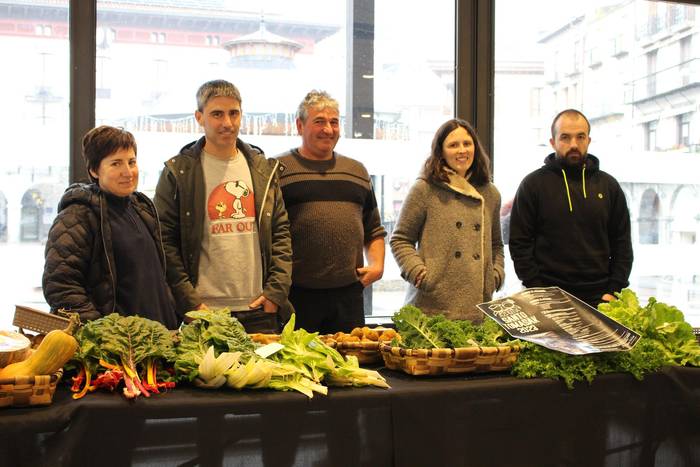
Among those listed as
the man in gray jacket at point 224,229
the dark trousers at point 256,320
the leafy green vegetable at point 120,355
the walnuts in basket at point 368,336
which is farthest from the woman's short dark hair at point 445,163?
the leafy green vegetable at point 120,355

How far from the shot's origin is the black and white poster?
2535 mm

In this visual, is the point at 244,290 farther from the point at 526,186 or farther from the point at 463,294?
the point at 526,186

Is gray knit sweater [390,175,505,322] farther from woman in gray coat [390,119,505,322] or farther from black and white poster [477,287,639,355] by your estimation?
black and white poster [477,287,639,355]

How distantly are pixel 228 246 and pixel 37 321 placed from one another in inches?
43.7

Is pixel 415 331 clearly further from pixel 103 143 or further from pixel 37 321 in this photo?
pixel 103 143

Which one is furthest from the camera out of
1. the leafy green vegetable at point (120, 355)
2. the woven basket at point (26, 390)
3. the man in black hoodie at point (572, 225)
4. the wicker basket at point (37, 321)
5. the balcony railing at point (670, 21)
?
the balcony railing at point (670, 21)

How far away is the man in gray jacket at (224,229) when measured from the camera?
3287 millimetres

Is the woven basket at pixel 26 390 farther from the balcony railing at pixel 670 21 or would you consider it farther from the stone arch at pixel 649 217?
the balcony railing at pixel 670 21

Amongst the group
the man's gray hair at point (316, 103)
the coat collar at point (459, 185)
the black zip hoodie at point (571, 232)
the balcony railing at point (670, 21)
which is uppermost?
the balcony railing at point (670, 21)

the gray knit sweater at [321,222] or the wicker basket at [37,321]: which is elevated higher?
the gray knit sweater at [321,222]

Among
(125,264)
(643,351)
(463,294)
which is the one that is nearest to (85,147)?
(125,264)

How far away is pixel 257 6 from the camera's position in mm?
4312

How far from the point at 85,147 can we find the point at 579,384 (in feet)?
6.06

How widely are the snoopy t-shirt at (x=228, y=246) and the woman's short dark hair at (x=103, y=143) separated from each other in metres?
0.50
